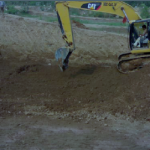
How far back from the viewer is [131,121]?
23.7 feet

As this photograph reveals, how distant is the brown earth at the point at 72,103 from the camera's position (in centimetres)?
629

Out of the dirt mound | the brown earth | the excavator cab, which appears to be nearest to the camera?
the brown earth

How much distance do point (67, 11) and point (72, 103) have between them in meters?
3.14

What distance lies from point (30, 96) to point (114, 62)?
15.3 feet

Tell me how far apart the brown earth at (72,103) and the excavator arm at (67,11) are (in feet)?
3.41

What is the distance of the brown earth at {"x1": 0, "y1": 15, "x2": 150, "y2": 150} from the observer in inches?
247

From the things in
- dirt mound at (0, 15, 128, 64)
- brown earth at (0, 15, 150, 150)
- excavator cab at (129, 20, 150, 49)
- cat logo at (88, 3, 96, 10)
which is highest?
cat logo at (88, 3, 96, 10)

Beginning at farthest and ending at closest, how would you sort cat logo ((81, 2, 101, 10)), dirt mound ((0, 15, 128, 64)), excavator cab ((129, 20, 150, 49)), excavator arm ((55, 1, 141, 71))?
dirt mound ((0, 15, 128, 64)), excavator cab ((129, 20, 150, 49)), cat logo ((81, 2, 101, 10)), excavator arm ((55, 1, 141, 71))

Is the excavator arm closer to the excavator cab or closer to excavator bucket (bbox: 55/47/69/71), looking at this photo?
excavator bucket (bbox: 55/47/69/71)

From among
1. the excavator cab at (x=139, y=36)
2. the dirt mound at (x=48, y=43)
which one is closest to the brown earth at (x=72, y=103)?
the dirt mound at (x=48, y=43)

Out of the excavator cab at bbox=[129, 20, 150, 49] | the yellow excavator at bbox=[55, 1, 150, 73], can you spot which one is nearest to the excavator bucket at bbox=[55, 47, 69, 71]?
the yellow excavator at bbox=[55, 1, 150, 73]

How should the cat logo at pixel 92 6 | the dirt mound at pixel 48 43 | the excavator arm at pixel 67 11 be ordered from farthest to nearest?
1. the dirt mound at pixel 48 43
2. the cat logo at pixel 92 6
3. the excavator arm at pixel 67 11

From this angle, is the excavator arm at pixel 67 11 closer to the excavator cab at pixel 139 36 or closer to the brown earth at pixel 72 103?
the excavator cab at pixel 139 36

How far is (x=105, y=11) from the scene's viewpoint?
9180 millimetres
